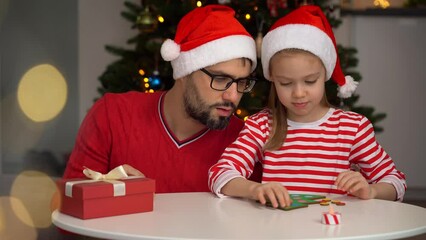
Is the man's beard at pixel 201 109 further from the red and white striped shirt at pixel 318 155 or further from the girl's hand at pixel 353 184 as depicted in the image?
the girl's hand at pixel 353 184

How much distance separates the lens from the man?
2.09 metres

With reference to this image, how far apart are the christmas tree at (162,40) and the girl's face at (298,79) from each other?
4.10 feet

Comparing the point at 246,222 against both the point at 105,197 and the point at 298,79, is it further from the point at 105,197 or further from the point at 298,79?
the point at 298,79

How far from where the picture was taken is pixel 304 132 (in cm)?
195

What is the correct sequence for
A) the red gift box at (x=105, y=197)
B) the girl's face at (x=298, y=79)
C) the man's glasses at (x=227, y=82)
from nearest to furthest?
1. the red gift box at (x=105, y=197)
2. the girl's face at (x=298, y=79)
3. the man's glasses at (x=227, y=82)

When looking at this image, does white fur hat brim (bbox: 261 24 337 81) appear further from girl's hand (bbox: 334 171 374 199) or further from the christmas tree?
the christmas tree

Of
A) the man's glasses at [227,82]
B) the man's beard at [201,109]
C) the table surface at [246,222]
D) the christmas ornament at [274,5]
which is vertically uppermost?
the christmas ornament at [274,5]

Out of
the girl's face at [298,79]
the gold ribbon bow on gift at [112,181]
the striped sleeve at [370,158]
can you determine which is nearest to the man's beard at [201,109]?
the girl's face at [298,79]

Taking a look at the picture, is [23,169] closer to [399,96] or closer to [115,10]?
[115,10]

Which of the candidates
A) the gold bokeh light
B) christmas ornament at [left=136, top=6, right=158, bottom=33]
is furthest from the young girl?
the gold bokeh light

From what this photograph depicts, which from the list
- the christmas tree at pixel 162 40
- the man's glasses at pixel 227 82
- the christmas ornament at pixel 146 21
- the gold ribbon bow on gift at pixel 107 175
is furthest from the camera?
the christmas ornament at pixel 146 21

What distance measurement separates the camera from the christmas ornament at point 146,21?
345 centimetres

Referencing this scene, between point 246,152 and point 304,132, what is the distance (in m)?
0.18

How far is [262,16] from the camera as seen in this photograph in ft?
10.9
